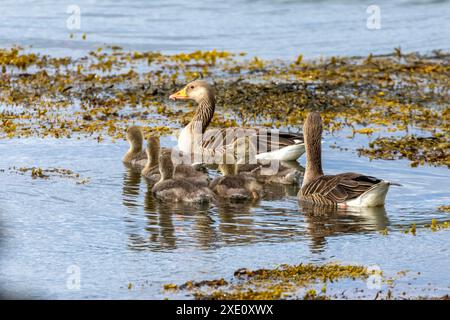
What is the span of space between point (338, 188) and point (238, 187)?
1375 millimetres

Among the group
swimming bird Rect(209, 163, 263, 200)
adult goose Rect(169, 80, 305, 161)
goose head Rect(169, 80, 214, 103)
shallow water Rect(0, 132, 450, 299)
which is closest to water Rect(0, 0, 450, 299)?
shallow water Rect(0, 132, 450, 299)

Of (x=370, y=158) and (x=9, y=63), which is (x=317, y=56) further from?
(x=370, y=158)

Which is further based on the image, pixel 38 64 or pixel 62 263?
pixel 38 64

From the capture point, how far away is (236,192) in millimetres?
13594

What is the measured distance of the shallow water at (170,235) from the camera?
9750mm

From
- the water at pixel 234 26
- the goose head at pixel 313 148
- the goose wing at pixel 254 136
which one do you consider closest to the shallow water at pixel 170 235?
the goose head at pixel 313 148

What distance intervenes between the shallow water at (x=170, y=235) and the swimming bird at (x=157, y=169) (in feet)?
0.70

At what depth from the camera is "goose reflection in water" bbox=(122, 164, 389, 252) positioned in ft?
36.9

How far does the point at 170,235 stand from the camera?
11484 millimetres

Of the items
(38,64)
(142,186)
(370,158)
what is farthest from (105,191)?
(38,64)

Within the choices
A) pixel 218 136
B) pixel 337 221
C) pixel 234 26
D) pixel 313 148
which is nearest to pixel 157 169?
pixel 218 136

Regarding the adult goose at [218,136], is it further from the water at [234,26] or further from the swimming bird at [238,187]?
the water at [234,26]

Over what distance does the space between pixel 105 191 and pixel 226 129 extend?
3417mm

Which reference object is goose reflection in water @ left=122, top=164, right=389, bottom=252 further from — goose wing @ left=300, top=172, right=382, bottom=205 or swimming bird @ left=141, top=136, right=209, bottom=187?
swimming bird @ left=141, top=136, right=209, bottom=187
